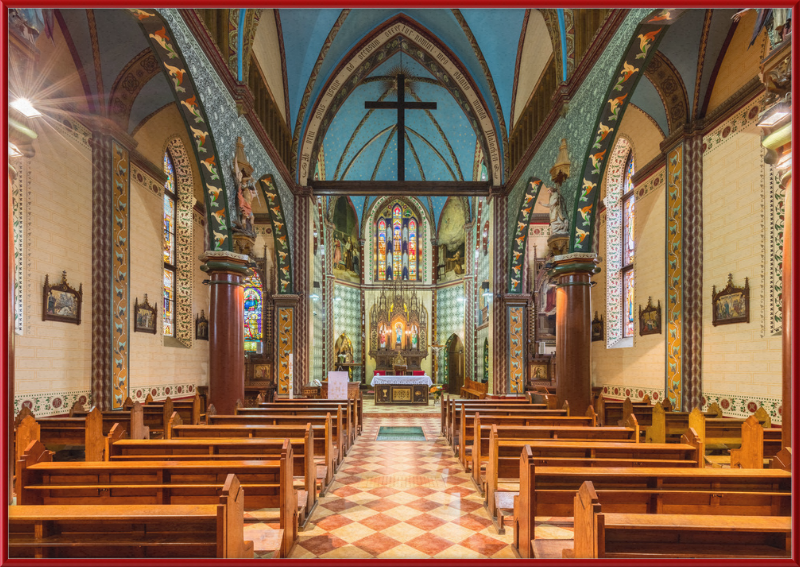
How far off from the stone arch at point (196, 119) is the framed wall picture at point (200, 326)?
5670 millimetres

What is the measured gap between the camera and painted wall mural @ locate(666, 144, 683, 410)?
9.61 metres

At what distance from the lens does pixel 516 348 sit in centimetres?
1465

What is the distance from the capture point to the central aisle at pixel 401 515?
4.61 metres

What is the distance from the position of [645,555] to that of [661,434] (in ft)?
15.9

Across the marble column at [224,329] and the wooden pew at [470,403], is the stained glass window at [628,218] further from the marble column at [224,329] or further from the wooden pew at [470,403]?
the marble column at [224,329]

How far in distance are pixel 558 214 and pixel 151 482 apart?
754 centimetres

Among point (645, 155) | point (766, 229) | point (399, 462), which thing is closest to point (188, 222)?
point (399, 462)

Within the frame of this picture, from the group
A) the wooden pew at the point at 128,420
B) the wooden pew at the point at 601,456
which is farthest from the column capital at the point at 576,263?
the wooden pew at the point at 128,420

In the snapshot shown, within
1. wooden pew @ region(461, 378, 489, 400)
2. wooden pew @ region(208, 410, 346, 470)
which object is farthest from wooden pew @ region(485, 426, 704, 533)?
wooden pew @ region(461, 378, 489, 400)

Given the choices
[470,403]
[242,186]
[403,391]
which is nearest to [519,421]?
[470,403]

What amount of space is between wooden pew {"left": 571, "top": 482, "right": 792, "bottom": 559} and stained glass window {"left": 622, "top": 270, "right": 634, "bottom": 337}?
1030 centimetres

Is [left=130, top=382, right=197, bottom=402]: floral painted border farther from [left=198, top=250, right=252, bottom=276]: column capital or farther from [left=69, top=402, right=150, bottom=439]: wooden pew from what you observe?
[left=198, top=250, right=252, bottom=276]: column capital

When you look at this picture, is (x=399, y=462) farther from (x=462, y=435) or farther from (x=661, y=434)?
(x=661, y=434)

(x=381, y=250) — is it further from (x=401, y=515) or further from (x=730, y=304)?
(x=401, y=515)
